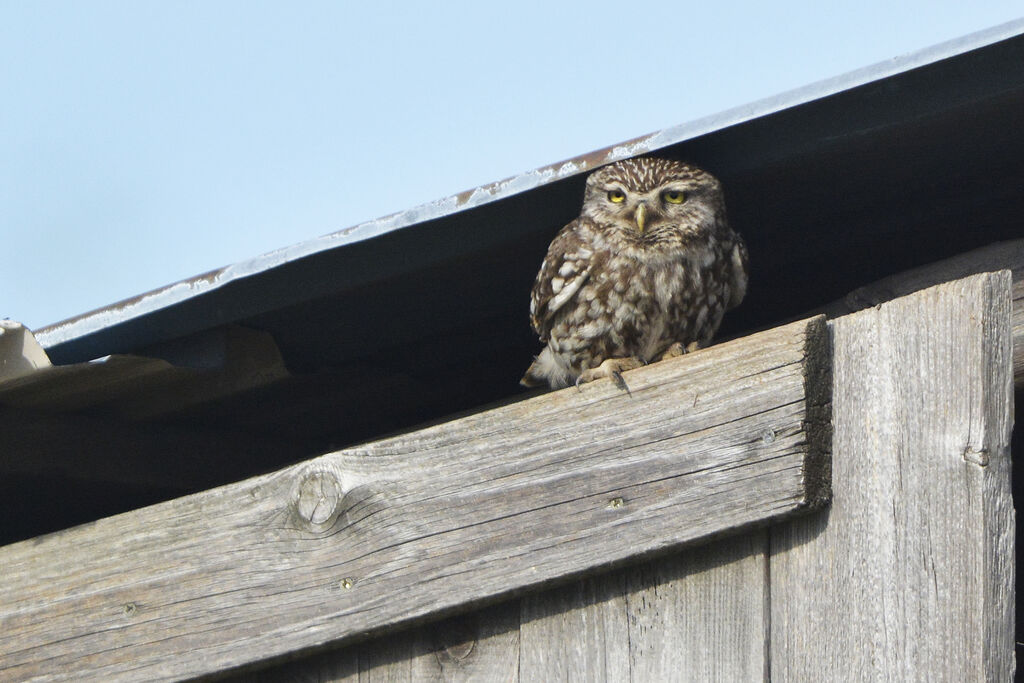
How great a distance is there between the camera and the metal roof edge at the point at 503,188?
236cm

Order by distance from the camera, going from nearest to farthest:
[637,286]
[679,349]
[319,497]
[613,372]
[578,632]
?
1. [578,632]
2. [613,372]
3. [319,497]
4. [679,349]
5. [637,286]

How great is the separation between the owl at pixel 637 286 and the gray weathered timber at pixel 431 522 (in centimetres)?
82

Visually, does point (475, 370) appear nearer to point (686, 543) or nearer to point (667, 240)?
point (667, 240)

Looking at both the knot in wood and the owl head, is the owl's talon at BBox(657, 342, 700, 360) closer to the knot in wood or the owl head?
the owl head

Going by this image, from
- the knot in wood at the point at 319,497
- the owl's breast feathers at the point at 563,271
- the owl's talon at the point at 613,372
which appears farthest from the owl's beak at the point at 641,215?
the knot in wood at the point at 319,497

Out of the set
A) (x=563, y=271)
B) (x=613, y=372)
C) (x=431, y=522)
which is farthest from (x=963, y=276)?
(x=431, y=522)

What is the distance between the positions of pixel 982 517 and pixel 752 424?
421 millimetres

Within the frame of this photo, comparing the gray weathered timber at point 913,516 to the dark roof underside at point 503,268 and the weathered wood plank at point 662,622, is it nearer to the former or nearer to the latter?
the weathered wood plank at point 662,622

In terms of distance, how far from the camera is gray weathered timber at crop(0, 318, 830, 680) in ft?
7.64

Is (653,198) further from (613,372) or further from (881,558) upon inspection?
(881,558)

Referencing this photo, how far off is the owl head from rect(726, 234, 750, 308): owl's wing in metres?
0.09

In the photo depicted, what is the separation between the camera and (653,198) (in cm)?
370

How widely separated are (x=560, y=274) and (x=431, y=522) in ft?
3.10

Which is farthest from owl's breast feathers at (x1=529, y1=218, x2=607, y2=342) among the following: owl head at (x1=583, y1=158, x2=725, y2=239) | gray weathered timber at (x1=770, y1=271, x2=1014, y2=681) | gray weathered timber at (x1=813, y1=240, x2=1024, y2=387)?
gray weathered timber at (x1=770, y1=271, x2=1014, y2=681)
